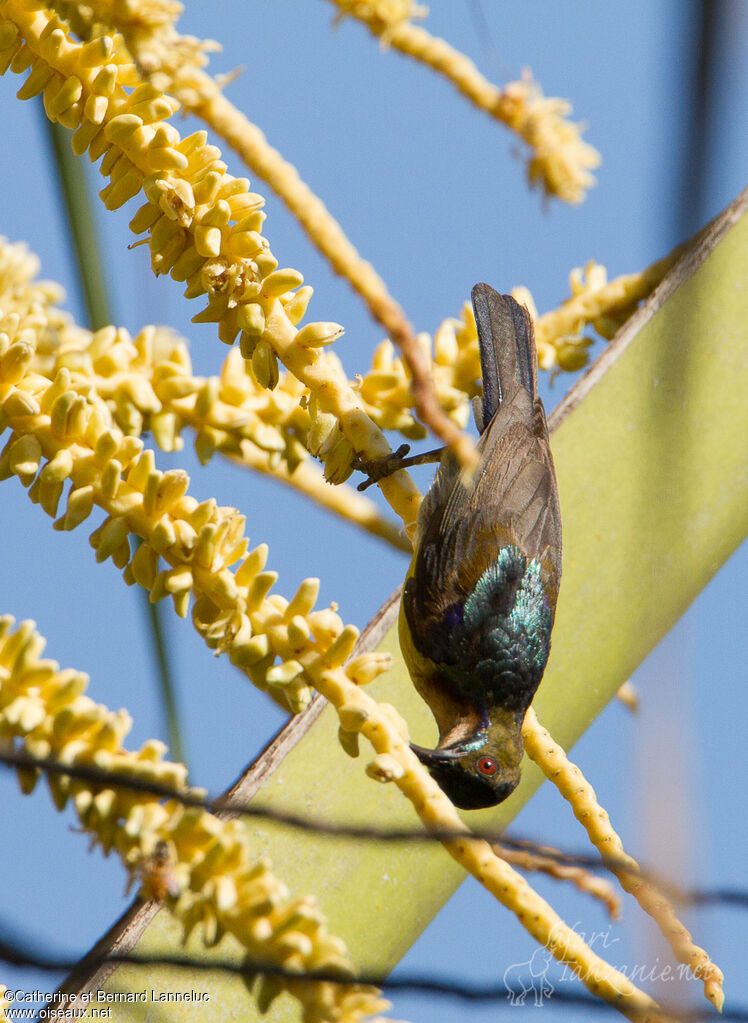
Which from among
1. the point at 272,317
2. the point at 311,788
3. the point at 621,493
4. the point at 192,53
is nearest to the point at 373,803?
the point at 311,788

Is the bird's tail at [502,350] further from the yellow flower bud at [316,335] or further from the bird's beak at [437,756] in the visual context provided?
the yellow flower bud at [316,335]

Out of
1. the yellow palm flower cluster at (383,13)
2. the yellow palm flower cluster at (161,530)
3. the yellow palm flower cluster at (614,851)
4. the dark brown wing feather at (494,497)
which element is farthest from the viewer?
the dark brown wing feather at (494,497)

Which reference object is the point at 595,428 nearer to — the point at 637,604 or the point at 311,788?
the point at 637,604

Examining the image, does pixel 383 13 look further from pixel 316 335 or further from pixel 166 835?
pixel 166 835

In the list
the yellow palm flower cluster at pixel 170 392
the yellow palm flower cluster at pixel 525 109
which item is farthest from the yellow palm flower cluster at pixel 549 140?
the yellow palm flower cluster at pixel 170 392

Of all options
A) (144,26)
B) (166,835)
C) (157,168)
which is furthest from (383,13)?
(166,835)

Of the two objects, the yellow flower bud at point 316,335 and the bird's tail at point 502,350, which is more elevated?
the bird's tail at point 502,350
